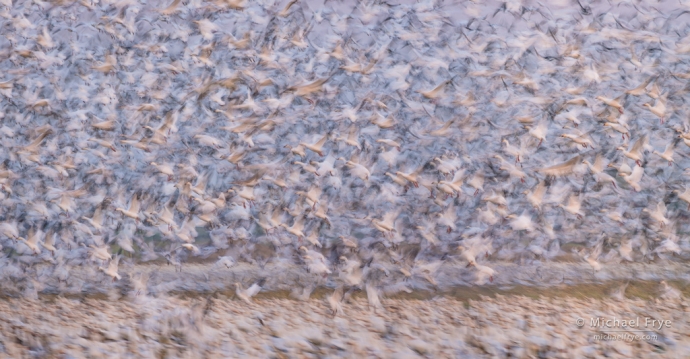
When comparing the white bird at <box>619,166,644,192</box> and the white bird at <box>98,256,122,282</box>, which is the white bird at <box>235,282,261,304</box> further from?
the white bird at <box>619,166,644,192</box>

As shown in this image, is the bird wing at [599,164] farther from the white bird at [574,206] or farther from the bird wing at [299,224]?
the bird wing at [299,224]

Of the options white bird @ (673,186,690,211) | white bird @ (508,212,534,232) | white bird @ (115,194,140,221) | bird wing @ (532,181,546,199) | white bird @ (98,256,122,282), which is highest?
white bird @ (673,186,690,211)

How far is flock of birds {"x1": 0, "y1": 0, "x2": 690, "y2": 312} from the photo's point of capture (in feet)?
6.04

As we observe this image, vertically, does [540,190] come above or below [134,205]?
above

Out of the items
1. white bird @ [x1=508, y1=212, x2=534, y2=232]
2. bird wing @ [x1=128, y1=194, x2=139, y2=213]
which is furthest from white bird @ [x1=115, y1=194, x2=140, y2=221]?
white bird @ [x1=508, y1=212, x2=534, y2=232]

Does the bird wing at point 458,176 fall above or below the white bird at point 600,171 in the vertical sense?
below

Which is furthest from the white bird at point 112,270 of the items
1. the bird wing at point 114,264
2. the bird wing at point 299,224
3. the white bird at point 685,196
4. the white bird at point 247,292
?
the white bird at point 685,196

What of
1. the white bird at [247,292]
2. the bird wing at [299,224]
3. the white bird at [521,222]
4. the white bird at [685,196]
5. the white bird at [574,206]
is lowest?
the white bird at [247,292]

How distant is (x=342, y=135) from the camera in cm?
190

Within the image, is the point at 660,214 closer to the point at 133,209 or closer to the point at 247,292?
the point at 247,292

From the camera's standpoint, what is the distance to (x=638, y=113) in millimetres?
1845

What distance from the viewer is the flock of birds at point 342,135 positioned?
184 cm

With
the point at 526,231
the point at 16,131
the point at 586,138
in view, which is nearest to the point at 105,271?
the point at 16,131

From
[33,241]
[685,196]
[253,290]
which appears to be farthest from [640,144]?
[33,241]
